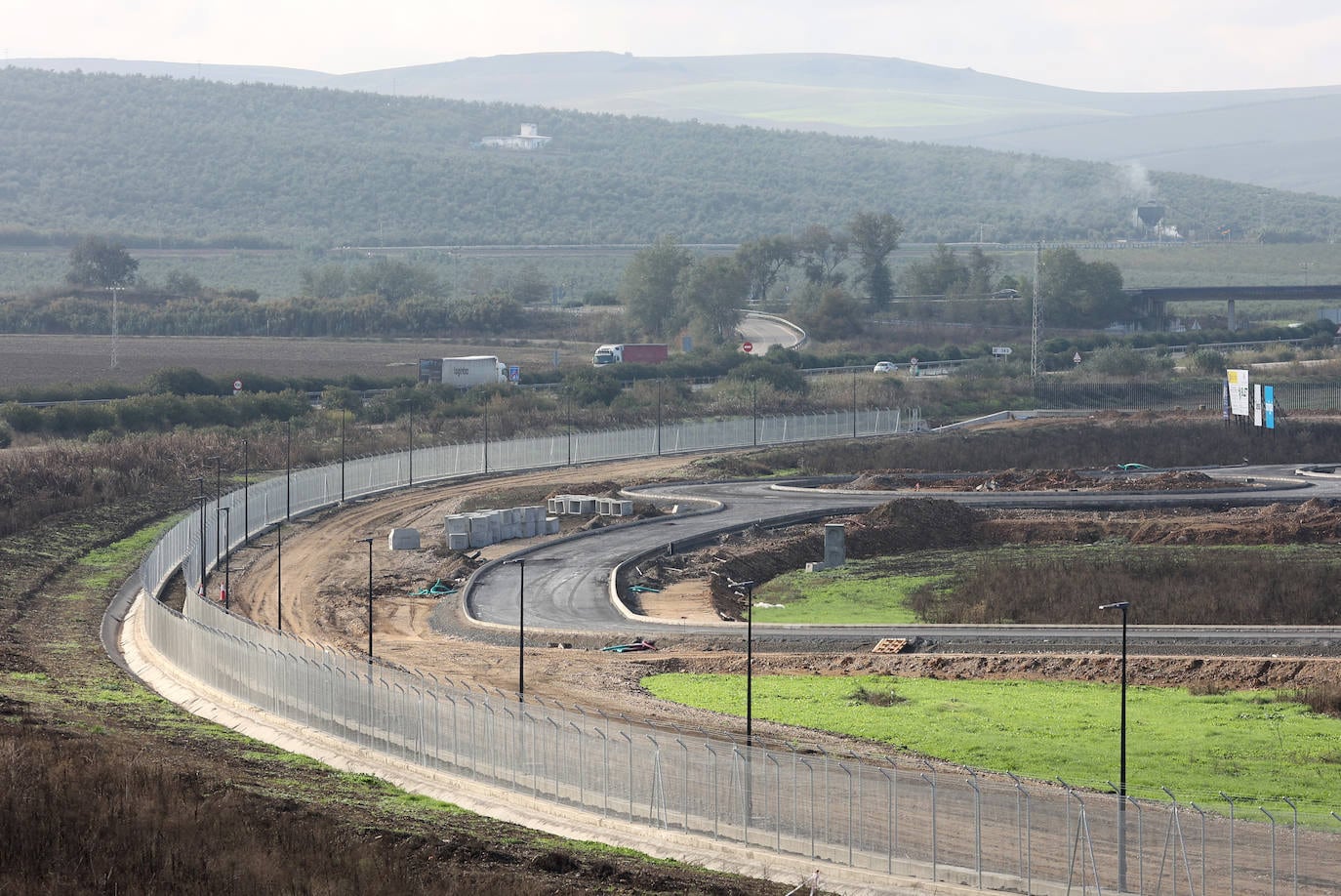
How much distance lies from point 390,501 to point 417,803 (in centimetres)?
6190

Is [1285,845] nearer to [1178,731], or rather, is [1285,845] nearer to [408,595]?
[1178,731]

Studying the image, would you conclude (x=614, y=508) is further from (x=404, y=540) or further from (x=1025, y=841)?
(x=1025, y=841)

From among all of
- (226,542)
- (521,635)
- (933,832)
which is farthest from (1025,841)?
(226,542)

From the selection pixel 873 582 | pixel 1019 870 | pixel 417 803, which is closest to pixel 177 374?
pixel 873 582

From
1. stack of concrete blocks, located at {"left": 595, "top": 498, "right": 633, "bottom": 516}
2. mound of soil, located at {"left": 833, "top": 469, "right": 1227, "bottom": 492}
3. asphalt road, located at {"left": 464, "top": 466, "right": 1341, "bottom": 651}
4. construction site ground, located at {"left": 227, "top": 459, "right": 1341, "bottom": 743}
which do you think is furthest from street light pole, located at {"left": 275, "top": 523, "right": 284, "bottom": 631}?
mound of soil, located at {"left": 833, "top": 469, "right": 1227, "bottom": 492}

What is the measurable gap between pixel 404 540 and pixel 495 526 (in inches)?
198

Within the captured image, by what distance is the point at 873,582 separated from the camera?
273 feet

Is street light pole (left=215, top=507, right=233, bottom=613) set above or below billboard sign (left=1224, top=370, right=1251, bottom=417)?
below

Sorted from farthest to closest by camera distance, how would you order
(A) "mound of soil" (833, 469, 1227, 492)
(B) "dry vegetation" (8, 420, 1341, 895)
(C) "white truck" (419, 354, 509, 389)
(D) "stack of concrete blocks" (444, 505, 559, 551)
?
(C) "white truck" (419, 354, 509, 389)
(A) "mound of soil" (833, 469, 1227, 492)
(D) "stack of concrete blocks" (444, 505, 559, 551)
(B) "dry vegetation" (8, 420, 1341, 895)

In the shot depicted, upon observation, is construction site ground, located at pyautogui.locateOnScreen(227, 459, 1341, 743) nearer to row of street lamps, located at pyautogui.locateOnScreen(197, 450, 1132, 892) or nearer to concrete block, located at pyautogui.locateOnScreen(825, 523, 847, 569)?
row of street lamps, located at pyautogui.locateOnScreen(197, 450, 1132, 892)

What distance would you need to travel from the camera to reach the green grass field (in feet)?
152

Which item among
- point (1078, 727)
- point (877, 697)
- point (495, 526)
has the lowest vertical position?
point (877, 697)

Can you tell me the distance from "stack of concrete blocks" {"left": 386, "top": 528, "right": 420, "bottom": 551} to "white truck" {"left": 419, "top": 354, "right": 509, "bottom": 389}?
62.1 m

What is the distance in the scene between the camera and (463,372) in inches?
6161
